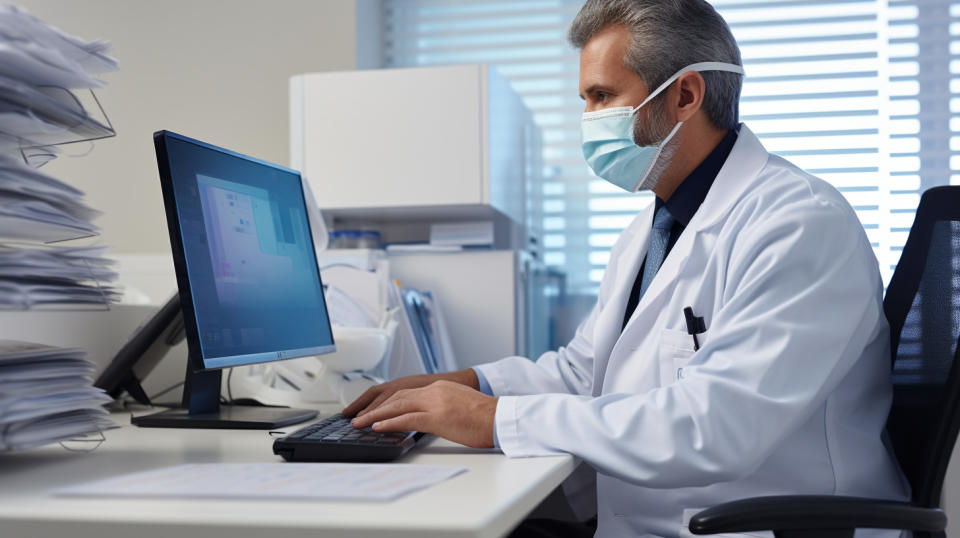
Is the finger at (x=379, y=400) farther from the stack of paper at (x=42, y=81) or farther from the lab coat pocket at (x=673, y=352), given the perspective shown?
the stack of paper at (x=42, y=81)

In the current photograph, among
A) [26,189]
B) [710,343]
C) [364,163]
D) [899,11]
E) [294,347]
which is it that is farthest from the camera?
[899,11]

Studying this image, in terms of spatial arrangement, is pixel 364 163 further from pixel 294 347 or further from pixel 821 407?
pixel 821 407

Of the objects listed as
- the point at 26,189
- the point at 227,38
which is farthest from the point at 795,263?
the point at 227,38

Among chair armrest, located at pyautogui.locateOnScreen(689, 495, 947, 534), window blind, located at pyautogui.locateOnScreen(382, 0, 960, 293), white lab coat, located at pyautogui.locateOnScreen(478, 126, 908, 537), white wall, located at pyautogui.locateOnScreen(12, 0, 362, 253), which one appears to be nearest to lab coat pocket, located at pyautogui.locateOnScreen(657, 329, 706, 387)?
white lab coat, located at pyautogui.locateOnScreen(478, 126, 908, 537)

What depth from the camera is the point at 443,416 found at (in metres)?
0.97

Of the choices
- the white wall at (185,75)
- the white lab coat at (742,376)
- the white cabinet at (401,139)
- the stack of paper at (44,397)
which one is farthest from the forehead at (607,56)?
the white wall at (185,75)

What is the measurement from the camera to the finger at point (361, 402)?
1177 millimetres

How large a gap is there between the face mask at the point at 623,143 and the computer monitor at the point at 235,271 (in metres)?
0.51

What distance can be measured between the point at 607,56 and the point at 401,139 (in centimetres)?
121

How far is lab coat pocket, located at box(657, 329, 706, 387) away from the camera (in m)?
1.15

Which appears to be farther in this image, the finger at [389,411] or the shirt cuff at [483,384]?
the shirt cuff at [483,384]

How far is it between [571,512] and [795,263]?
0.66 meters

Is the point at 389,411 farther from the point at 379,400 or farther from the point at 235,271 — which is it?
the point at 235,271

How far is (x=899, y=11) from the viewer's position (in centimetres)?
311
